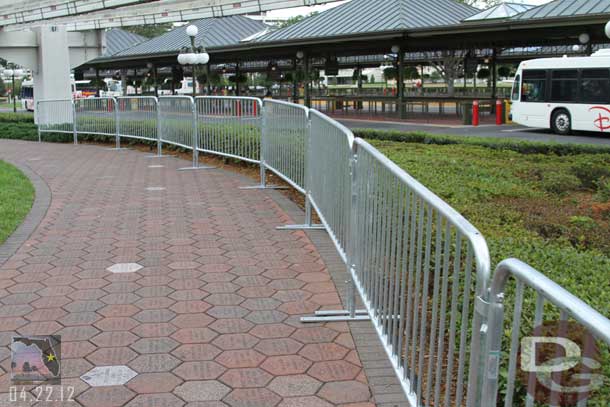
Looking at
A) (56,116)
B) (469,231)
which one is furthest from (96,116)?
(469,231)

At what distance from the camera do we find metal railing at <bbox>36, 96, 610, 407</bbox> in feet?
6.70

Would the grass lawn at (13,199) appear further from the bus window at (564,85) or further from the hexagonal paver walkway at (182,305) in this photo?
the bus window at (564,85)

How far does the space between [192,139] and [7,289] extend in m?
8.02

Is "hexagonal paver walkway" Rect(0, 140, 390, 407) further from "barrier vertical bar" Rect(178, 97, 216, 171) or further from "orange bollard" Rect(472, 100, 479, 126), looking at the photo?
"orange bollard" Rect(472, 100, 479, 126)

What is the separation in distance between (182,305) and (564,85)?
21095mm

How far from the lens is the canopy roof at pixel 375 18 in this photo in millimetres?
28625

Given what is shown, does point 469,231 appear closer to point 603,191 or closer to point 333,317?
point 333,317

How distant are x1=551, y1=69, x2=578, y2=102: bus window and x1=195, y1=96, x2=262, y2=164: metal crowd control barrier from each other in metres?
14.6

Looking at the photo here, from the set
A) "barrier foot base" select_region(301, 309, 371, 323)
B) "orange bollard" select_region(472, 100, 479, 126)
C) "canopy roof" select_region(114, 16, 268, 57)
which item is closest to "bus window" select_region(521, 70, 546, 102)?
"orange bollard" select_region(472, 100, 479, 126)

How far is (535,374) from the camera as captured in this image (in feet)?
6.39

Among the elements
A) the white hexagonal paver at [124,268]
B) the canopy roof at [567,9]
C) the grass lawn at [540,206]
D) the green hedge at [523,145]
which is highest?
the canopy roof at [567,9]

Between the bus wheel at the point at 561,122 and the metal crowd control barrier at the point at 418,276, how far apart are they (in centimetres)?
2096

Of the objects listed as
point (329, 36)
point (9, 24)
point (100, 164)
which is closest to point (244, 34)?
point (329, 36)

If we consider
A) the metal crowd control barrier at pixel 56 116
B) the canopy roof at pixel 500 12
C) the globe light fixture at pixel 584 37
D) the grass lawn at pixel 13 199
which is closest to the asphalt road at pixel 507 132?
the globe light fixture at pixel 584 37
